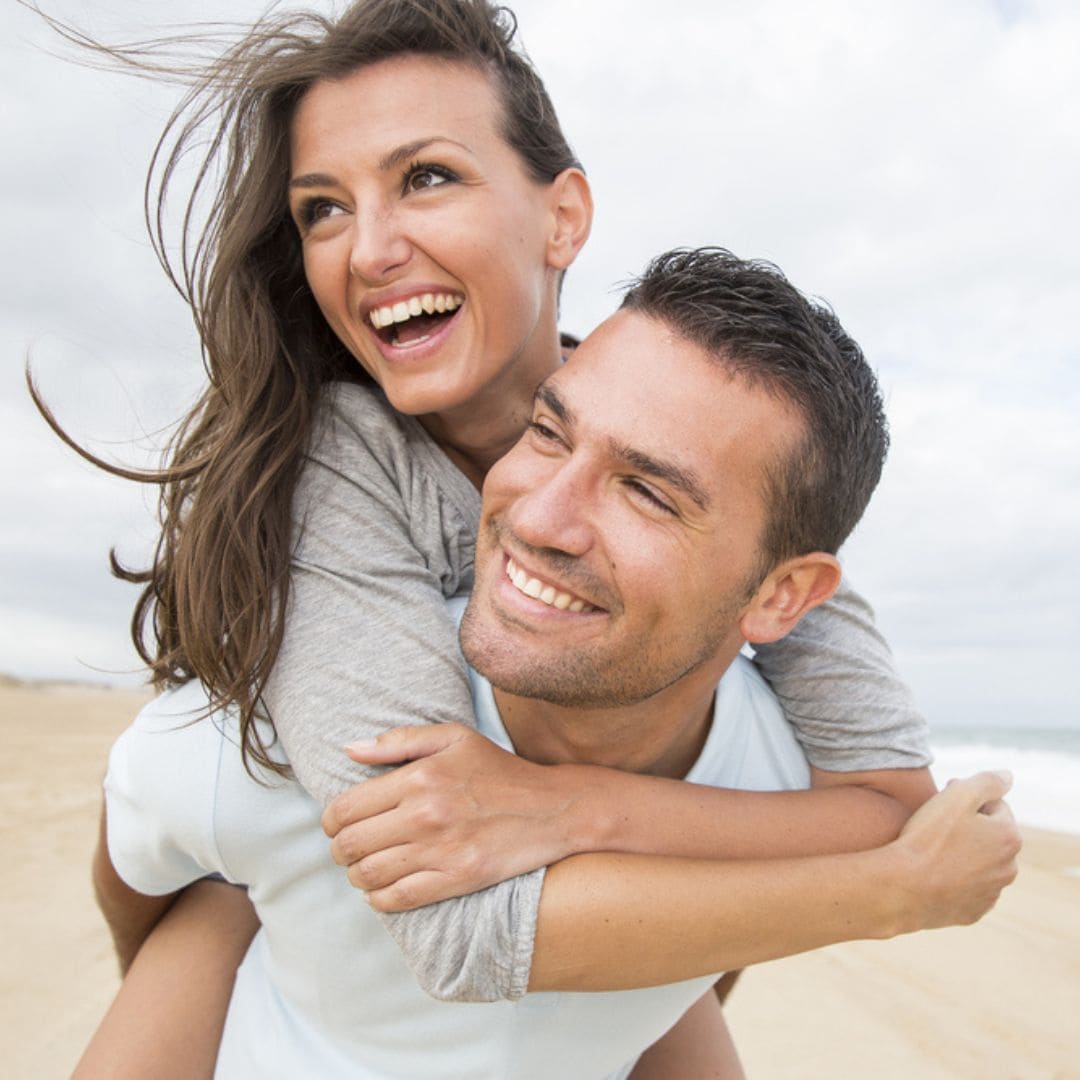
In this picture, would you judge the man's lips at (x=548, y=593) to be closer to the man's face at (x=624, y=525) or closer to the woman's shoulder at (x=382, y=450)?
the man's face at (x=624, y=525)

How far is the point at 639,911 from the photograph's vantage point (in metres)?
1.93

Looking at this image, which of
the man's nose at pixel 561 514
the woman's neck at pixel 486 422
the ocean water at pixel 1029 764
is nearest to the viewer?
the man's nose at pixel 561 514

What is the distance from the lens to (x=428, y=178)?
2484 mm

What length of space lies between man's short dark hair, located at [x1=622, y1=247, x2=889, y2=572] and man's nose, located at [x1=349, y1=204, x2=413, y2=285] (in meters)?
0.49

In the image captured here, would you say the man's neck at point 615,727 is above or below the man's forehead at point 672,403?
below

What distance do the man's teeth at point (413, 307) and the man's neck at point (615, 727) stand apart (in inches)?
32.2

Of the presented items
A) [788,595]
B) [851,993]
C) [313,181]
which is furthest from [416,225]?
[851,993]

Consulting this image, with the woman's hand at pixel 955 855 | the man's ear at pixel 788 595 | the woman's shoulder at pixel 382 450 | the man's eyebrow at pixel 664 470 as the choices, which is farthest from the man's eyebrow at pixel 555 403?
the woman's hand at pixel 955 855

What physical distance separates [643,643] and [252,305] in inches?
47.7

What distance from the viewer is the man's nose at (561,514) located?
2.14m

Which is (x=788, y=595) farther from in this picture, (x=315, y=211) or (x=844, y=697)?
(x=315, y=211)

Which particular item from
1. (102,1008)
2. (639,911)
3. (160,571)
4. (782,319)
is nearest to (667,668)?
(639,911)

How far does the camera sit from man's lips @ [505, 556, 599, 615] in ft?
7.13

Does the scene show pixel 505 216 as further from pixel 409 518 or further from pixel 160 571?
pixel 160 571
